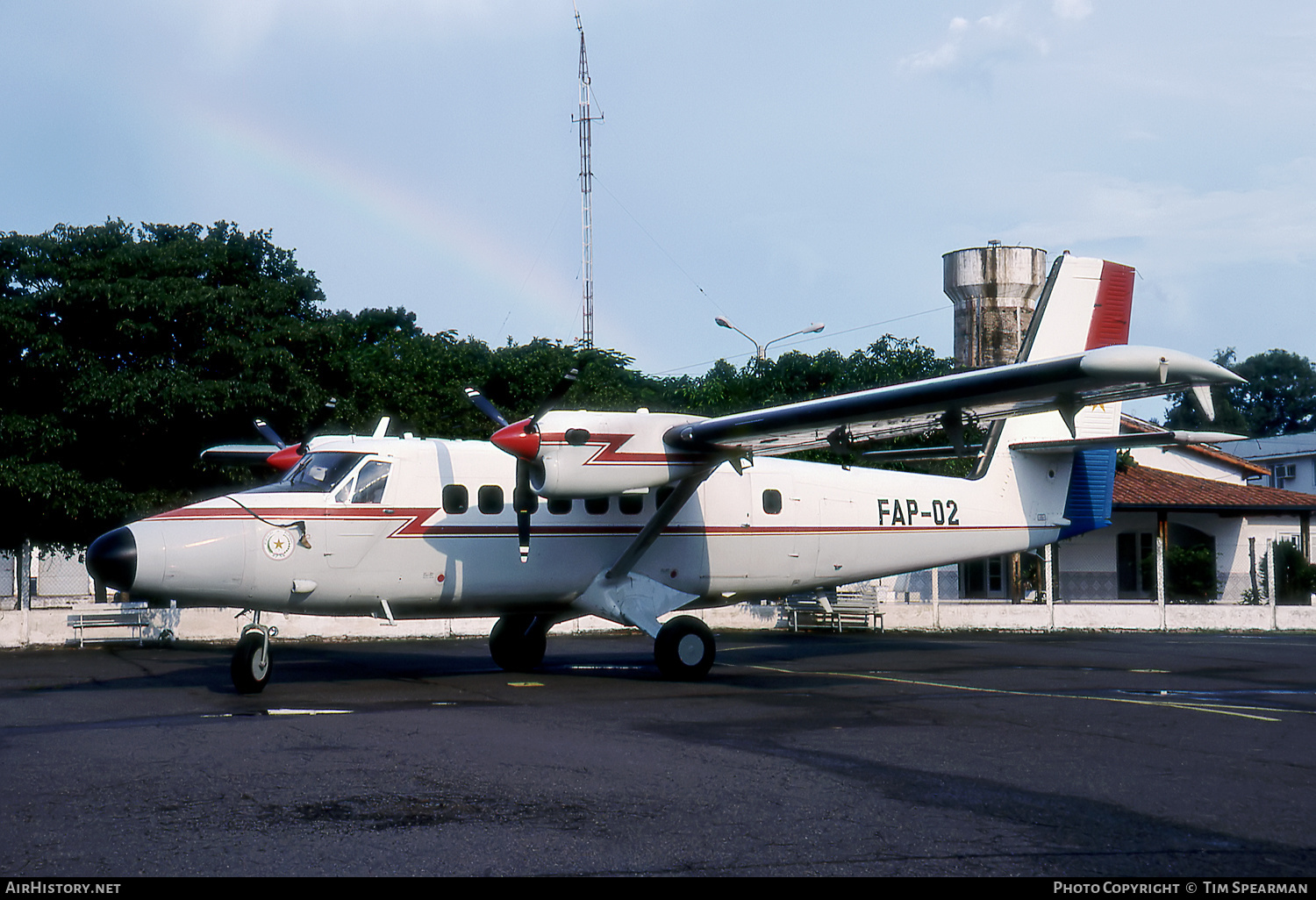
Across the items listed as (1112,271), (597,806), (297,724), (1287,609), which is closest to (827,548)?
(1112,271)

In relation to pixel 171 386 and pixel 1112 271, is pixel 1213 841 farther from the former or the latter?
pixel 171 386

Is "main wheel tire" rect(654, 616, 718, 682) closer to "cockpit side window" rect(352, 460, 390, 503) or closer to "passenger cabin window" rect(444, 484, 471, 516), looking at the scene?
"passenger cabin window" rect(444, 484, 471, 516)

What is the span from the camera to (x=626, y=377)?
4362cm

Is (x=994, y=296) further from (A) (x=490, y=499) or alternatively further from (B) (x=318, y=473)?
(B) (x=318, y=473)

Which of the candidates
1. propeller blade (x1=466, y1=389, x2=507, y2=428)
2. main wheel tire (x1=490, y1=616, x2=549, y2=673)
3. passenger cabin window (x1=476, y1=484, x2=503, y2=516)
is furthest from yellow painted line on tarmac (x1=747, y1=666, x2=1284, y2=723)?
propeller blade (x1=466, y1=389, x2=507, y2=428)

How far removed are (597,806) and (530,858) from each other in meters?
1.30

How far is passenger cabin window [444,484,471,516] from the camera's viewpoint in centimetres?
1443

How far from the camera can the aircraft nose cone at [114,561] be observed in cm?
1222

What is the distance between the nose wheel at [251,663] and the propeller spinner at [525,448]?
3.16m

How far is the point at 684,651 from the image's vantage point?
578 inches

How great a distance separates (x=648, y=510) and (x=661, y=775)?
800cm

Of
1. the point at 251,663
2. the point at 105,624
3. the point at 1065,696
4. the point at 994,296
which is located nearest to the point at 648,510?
the point at 251,663

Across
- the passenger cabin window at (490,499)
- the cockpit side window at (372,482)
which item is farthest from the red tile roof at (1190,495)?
the cockpit side window at (372,482)

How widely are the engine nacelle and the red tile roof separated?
25.9 metres
